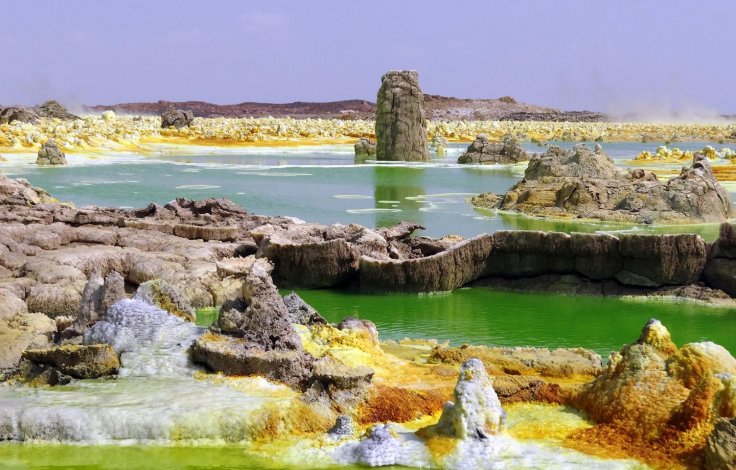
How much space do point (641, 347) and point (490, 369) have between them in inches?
51.4

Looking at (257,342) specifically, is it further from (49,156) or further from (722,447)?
(49,156)

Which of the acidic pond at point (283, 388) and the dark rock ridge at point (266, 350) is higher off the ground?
the dark rock ridge at point (266, 350)

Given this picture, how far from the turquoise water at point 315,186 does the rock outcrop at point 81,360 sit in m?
10.5

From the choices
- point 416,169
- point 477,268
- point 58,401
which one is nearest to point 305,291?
point 477,268

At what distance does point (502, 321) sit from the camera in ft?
34.5

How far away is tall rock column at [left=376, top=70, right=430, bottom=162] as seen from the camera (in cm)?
3525

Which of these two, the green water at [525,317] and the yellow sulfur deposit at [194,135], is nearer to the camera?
the green water at [525,317]

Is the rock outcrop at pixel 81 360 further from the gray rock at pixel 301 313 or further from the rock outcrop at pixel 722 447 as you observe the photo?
the rock outcrop at pixel 722 447

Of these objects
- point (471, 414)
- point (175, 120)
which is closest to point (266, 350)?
point (471, 414)

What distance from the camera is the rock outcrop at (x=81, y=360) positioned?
6949 millimetres

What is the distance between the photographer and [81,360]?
6980 mm

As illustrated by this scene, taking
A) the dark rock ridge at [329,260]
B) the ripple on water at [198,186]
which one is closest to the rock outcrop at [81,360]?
the dark rock ridge at [329,260]

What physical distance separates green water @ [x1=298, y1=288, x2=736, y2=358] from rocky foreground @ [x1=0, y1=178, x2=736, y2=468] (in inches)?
14.5

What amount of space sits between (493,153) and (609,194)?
1573 centimetres
